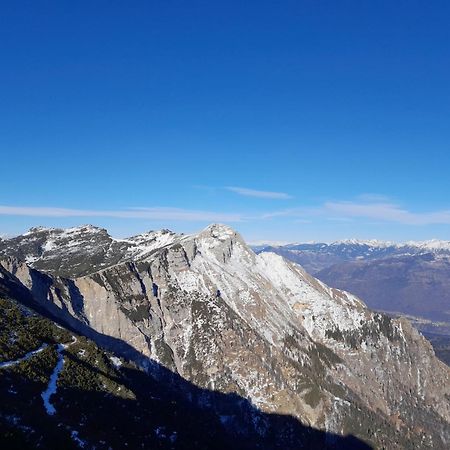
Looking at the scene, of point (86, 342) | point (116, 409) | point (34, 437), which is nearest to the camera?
point (34, 437)

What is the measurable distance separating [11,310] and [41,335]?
37.9ft

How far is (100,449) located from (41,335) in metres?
36.3

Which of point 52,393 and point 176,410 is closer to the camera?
point 52,393

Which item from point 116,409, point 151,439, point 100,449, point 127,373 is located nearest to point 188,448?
point 151,439

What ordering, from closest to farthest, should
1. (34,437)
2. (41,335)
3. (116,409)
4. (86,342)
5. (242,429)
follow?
(34,437) < (116,409) < (41,335) < (86,342) < (242,429)

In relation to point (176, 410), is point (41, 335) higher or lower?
higher

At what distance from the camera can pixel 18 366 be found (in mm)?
79875

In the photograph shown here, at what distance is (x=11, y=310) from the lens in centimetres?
10338

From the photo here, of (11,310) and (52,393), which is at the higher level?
(11,310)

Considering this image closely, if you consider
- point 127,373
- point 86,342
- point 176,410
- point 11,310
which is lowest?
point 176,410

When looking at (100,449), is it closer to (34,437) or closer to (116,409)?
(34,437)

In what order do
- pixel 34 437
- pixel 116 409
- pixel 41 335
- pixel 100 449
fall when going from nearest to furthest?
1. pixel 34 437
2. pixel 100 449
3. pixel 116 409
4. pixel 41 335

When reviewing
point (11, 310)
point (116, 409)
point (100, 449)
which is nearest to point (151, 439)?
point (116, 409)

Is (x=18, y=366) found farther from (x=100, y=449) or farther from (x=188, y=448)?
(x=188, y=448)
